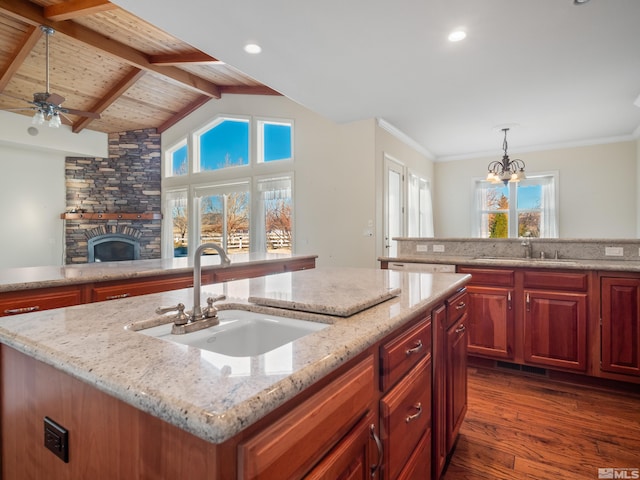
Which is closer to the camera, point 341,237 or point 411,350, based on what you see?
point 411,350

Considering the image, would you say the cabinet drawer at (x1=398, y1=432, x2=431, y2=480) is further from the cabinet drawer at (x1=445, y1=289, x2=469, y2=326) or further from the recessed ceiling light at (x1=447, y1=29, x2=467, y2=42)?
the recessed ceiling light at (x1=447, y1=29, x2=467, y2=42)

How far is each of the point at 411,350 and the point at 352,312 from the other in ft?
0.91

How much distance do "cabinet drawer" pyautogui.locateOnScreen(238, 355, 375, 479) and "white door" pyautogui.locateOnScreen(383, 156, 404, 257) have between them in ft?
13.4

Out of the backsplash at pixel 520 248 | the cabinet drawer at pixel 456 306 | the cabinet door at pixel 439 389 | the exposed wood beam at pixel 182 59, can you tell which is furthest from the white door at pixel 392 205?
the cabinet door at pixel 439 389

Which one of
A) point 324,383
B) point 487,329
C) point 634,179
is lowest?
point 487,329

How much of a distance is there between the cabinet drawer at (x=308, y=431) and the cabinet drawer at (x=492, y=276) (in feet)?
7.67

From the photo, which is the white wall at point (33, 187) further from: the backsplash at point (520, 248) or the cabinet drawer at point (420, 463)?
the cabinet drawer at point (420, 463)

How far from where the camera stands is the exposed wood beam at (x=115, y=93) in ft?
17.3

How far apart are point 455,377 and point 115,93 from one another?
6501 mm

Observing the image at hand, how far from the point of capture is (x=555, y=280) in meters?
2.69

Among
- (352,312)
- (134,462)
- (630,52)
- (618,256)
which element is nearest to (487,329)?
(618,256)

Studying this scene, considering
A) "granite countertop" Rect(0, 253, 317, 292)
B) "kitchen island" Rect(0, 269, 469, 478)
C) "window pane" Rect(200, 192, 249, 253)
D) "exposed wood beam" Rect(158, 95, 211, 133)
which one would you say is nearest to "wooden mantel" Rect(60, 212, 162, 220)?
"window pane" Rect(200, 192, 249, 253)

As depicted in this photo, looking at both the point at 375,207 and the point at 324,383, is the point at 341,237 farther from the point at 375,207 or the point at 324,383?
the point at 324,383

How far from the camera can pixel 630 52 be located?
289cm
